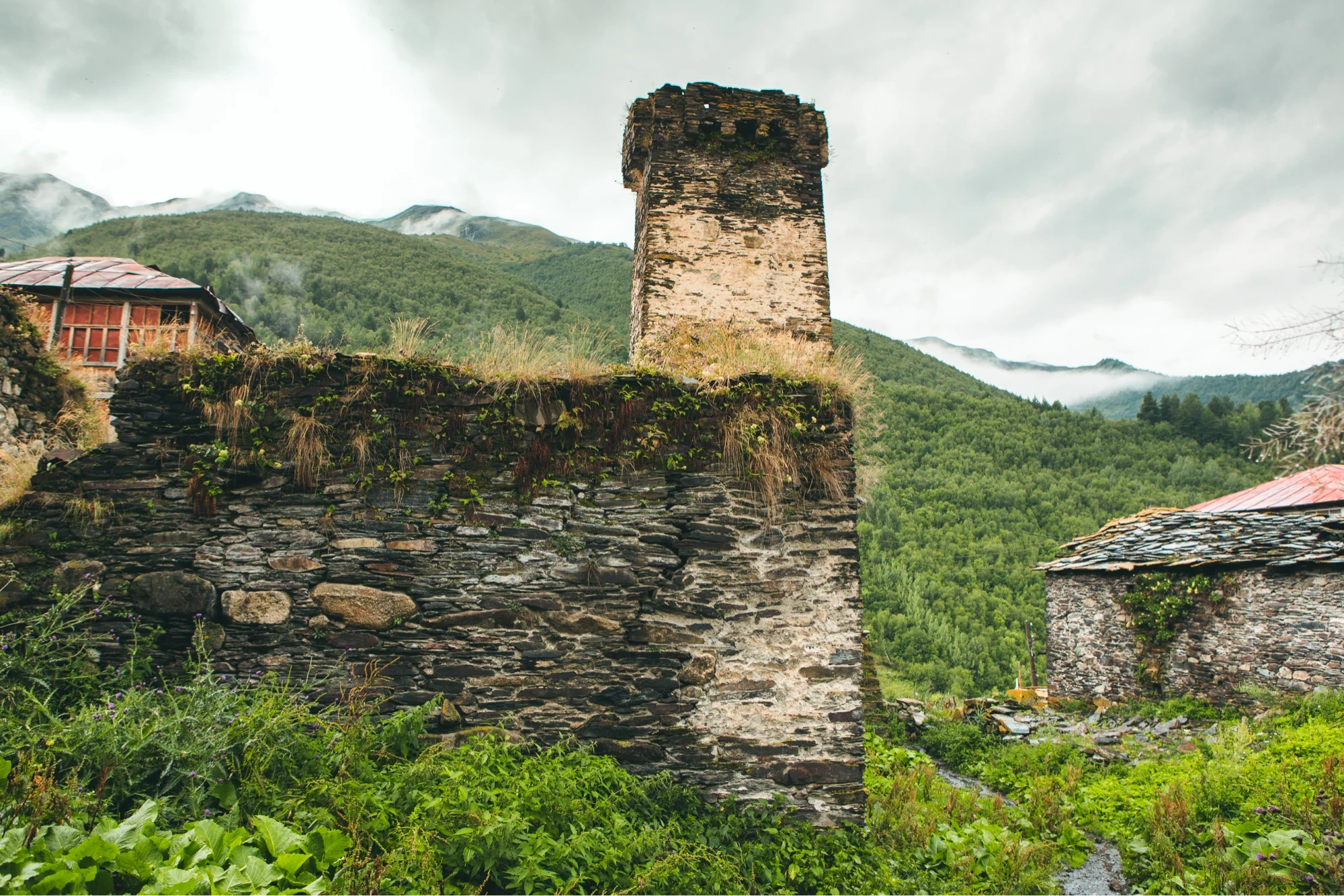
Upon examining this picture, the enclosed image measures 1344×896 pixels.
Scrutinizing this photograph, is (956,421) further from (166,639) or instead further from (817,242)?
(166,639)

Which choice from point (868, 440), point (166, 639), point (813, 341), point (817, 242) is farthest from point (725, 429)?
point (817, 242)

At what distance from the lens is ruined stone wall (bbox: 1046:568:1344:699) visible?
9.82 m

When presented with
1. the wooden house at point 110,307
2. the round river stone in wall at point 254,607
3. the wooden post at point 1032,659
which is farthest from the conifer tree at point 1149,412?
the round river stone in wall at point 254,607

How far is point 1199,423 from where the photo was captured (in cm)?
4097

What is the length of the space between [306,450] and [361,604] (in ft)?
3.62

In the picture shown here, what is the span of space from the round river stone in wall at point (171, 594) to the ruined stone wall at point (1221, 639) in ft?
45.7

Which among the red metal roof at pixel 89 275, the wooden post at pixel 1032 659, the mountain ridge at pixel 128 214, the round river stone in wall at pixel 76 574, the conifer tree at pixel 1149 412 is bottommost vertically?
the wooden post at pixel 1032 659

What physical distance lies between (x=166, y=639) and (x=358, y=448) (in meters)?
1.61

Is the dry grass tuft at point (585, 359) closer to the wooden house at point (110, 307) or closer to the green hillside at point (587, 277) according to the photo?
the wooden house at point (110, 307)

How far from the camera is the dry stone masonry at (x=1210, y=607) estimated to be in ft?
32.7

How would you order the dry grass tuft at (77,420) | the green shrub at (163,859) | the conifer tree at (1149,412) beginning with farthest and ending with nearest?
the conifer tree at (1149,412) → the dry grass tuft at (77,420) → the green shrub at (163,859)

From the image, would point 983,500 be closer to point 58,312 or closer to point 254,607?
point 254,607

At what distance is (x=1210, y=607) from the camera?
37.3ft

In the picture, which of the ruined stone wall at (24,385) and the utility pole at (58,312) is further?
the utility pole at (58,312)
